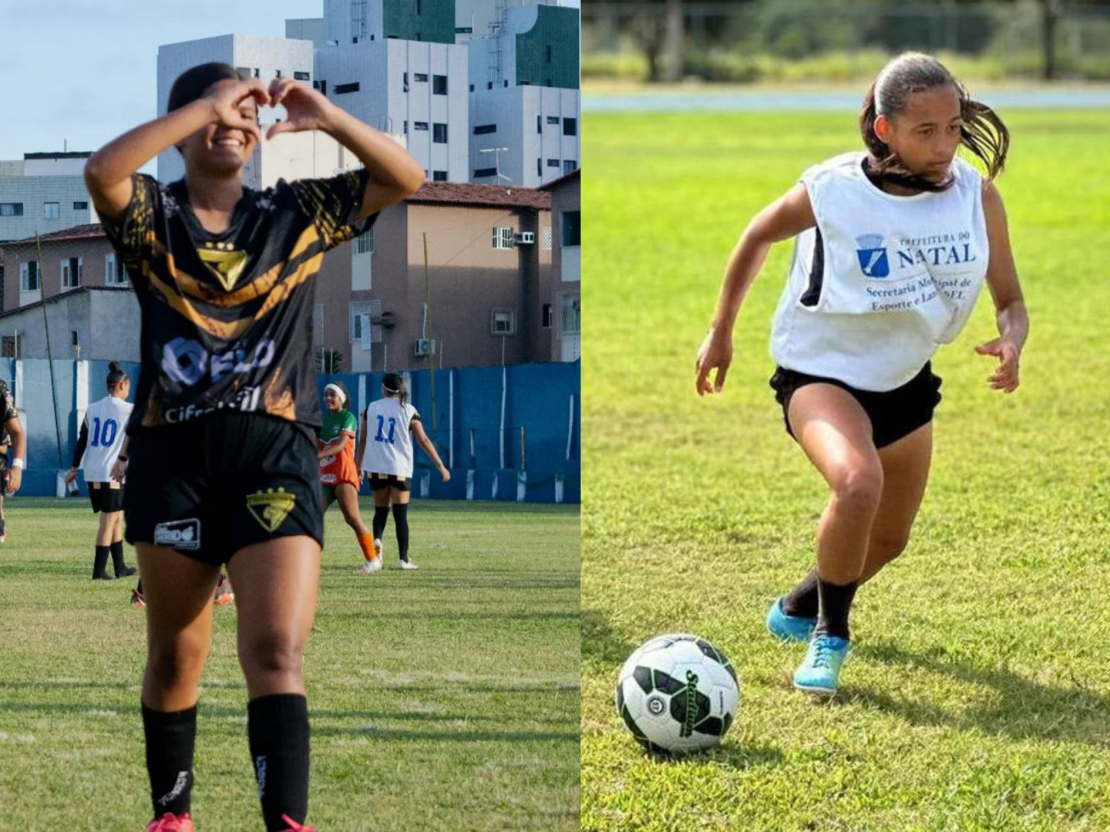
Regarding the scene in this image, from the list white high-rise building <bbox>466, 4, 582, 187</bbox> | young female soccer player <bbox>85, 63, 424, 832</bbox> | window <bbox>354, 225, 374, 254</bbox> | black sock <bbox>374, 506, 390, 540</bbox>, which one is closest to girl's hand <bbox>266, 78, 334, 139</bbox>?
young female soccer player <bbox>85, 63, 424, 832</bbox>

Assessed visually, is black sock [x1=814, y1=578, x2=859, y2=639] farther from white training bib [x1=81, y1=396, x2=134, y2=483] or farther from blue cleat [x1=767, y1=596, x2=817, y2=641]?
white training bib [x1=81, y1=396, x2=134, y2=483]

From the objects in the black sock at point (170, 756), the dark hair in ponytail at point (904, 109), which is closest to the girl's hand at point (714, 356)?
the dark hair in ponytail at point (904, 109)

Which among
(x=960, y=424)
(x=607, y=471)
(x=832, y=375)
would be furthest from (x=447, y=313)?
(x=960, y=424)

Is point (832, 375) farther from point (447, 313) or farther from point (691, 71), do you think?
point (691, 71)

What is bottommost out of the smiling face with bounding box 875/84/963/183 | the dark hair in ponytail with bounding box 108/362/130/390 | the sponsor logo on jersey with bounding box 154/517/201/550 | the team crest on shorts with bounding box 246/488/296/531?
the sponsor logo on jersey with bounding box 154/517/201/550

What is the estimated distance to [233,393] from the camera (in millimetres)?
3193

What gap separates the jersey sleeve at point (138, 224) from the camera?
3160 millimetres

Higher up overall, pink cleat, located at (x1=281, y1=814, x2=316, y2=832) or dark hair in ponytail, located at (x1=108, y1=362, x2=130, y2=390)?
dark hair in ponytail, located at (x1=108, y1=362, x2=130, y2=390)

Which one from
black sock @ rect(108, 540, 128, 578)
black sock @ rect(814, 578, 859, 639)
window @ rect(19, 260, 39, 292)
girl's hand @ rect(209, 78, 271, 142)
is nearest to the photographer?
girl's hand @ rect(209, 78, 271, 142)

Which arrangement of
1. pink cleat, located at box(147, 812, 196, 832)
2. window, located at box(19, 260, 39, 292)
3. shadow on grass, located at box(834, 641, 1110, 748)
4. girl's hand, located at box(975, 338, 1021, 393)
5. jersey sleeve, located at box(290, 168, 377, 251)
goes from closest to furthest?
1. jersey sleeve, located at box(290, 168, 377, 251)
2. pink cleat, located at box(147, 812, 196, 832)
3. window, located at box(19, 260, 39, 292)
4. shadow on grass, located at box(834, 641, 1110, 748)
5. girl's hand, located at box(975, 338, 1021, 393)

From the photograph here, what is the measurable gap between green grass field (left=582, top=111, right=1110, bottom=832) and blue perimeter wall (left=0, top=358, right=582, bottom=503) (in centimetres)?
77

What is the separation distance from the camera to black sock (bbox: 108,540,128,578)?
12.0ft

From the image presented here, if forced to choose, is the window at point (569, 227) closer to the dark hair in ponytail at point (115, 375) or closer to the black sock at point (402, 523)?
the black sock at point (402, 523)

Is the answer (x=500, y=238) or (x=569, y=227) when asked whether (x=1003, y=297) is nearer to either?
(x=569, y=227)
